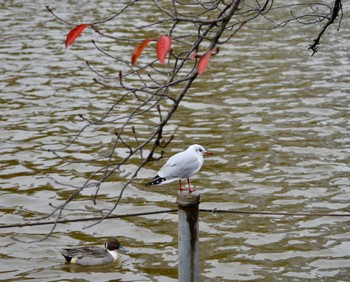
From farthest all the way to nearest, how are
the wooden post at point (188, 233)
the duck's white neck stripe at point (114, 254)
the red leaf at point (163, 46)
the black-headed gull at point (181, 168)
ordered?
the duck's white neck stripe at point (114, 254)
the black-headed gull at point (181, 168)
the wooden post at point (188, 233)
the red leaf at point (163, 46)

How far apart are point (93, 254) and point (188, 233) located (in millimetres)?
3482

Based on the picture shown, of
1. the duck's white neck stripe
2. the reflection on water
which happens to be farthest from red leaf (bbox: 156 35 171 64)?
the duck's white neck stripe

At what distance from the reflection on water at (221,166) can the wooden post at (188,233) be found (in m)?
2.23

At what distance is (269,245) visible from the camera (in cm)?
862

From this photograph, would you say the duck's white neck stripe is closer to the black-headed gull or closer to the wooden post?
the black-headed gull

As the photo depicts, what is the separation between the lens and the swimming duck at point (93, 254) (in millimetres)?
8117

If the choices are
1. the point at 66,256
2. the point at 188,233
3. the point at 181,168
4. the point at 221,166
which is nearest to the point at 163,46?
the point at 188,233

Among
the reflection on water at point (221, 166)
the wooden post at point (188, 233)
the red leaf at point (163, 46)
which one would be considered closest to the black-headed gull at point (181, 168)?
the reflection on water at point (221, 166)

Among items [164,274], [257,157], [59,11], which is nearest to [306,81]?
[257,157]

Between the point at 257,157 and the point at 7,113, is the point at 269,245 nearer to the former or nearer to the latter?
the point at 257,157

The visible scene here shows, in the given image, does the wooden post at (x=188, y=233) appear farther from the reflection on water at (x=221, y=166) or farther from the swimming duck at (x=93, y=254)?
the swimming duck at (x=93, y=254)

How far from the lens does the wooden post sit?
16.2 ft

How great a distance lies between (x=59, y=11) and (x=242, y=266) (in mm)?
15423

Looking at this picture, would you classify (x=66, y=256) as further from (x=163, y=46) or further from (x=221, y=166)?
(x=163, y=46)
